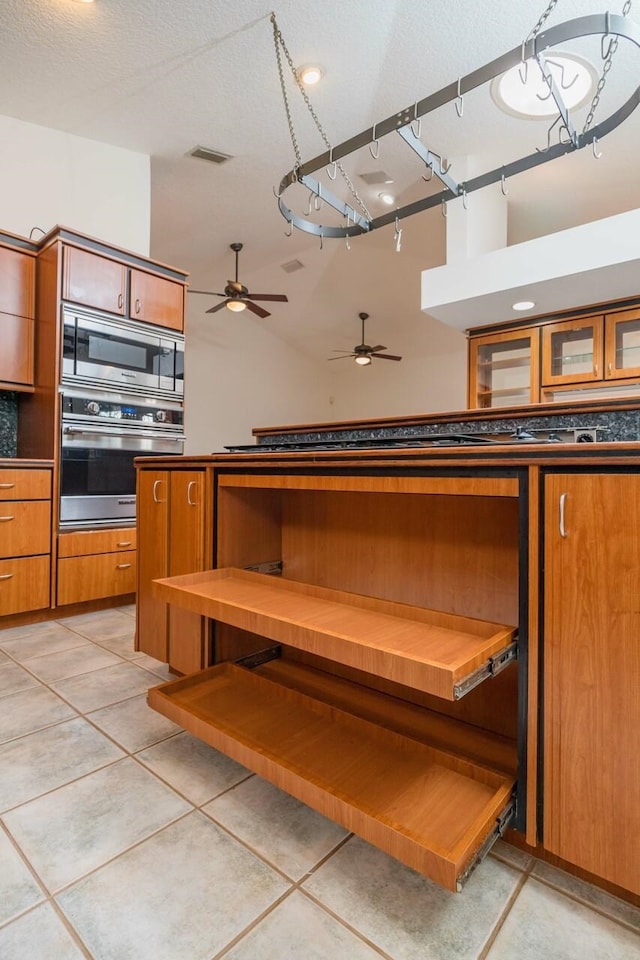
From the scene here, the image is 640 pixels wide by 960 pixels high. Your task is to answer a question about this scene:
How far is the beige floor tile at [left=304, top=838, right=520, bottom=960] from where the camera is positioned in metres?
0.88

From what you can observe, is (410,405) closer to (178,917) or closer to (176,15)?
(176,15)

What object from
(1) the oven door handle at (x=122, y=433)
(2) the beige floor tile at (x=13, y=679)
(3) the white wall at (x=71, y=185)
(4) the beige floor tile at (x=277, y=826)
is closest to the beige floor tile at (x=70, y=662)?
(2) the beige floor tile at (x=13, y=679)

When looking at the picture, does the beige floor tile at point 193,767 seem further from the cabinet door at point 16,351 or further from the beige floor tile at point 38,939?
the cabinet door at point 16,351

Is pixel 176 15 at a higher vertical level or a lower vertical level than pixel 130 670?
higher

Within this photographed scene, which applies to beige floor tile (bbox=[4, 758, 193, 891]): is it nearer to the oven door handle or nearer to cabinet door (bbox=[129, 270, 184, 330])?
the oven door handle

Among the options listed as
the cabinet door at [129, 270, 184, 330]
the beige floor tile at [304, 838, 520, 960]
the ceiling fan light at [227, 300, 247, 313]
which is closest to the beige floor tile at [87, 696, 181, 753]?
the beige floor tile at [304, 838, 520, 960]

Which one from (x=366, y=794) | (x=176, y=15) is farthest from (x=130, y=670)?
(x=176, y=15)

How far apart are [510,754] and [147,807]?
919 millimetres

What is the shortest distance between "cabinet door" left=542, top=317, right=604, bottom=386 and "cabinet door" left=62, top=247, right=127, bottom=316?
3.26 metres

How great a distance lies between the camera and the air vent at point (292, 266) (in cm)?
605

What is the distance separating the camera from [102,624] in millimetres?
2809

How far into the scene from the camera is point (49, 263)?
2951mm

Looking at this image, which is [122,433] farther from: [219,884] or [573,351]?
[573,351]

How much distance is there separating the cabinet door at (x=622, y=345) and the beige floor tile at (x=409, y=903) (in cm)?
376
